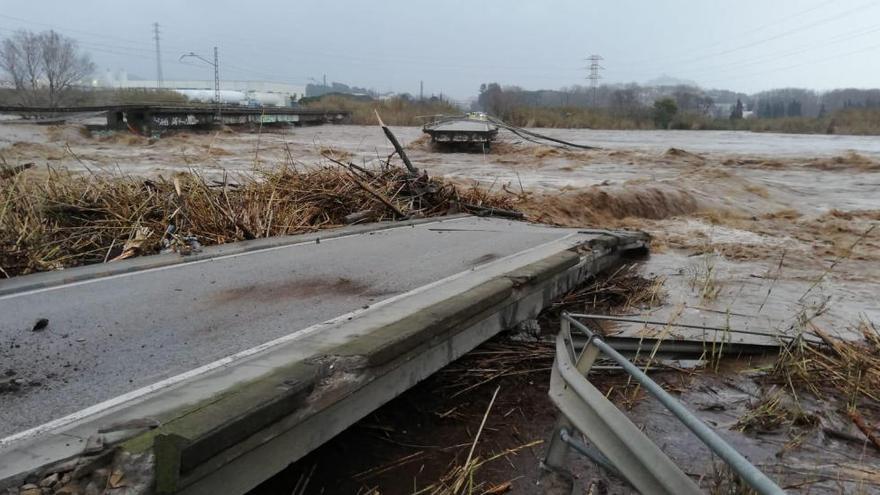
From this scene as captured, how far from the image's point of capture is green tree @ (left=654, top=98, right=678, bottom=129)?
57719mm

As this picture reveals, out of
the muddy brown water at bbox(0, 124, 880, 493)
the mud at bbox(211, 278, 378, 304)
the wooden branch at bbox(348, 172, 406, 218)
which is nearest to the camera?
the muddy brown water at bbox(0, 124, 880, 493)

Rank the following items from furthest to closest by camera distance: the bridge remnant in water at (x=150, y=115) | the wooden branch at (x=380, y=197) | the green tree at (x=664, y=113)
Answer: the green tree at (x=664, y=113) → the bridge remnant in water at (x=150, y=115) → the wooden branch at (x=380, y=197)

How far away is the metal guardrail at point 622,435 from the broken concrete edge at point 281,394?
0.83 meters

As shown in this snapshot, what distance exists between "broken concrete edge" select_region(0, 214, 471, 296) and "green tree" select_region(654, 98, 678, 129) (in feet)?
181

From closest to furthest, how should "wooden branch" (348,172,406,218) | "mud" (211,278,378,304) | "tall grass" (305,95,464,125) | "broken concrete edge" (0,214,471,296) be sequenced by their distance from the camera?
1. "mud" (211,278,378,304)
2. "broken concrete edge" (0,214,471,296)
3. "wooden branch" (348,172,406,218)
4. "tall grass" (305,95,464,125)

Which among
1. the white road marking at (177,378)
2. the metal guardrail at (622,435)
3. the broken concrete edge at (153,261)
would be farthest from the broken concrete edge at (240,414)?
the broken concrete edge at (153,261)

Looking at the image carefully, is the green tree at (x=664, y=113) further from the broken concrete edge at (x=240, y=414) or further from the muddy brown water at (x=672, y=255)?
the broken concrete edge at (x=240, y=414)

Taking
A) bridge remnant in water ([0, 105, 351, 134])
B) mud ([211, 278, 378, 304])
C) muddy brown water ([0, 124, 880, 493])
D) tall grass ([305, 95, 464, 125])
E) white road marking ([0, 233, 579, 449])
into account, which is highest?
tall grass ([305, 95, 464, 125])

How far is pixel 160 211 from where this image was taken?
6656 millimetres

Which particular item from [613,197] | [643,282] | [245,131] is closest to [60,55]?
[245,131]

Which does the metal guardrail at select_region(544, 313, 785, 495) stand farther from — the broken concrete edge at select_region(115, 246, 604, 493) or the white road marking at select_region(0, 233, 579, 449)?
the white road marking at select_region(0, 233, 579, 449)

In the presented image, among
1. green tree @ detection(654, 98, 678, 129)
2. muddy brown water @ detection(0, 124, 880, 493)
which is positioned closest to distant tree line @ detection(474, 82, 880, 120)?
green tree @ detection(654, 98, 678, 129)

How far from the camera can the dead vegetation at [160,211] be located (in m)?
5.59

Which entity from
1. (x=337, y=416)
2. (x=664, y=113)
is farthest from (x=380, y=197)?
(x=664, y=113)
